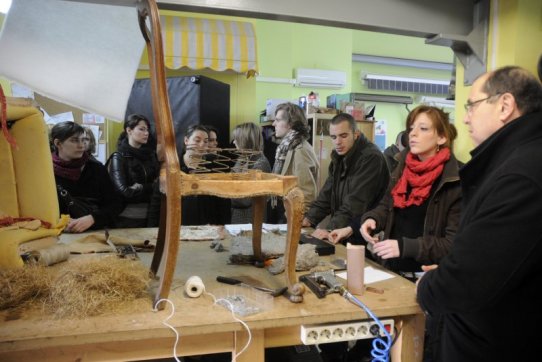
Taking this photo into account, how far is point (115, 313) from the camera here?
98cm

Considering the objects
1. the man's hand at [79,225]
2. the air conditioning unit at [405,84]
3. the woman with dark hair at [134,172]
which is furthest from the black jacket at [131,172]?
the air conditioning unit at [405,84]

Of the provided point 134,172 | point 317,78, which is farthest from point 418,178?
point 317,78

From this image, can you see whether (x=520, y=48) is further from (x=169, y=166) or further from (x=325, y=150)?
(x=325, y=150)

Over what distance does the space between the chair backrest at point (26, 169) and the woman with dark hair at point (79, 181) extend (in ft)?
2.04

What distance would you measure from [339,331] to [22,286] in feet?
2.74

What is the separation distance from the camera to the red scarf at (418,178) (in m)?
1.53

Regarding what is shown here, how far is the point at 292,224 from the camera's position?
1140 millimetres

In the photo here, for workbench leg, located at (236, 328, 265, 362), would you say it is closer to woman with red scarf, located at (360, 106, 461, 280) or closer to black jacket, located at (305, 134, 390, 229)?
woman with red scarf, located at (360, 106, 461, 280)

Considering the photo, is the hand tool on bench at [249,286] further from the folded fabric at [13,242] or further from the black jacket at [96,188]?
the black jacket at [96,188]

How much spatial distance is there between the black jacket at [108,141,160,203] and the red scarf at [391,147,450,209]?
1674 mm

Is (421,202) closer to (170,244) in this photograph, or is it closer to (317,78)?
(170,244)

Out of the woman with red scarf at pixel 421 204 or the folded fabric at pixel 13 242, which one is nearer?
the folded fabric at pixel 13 242

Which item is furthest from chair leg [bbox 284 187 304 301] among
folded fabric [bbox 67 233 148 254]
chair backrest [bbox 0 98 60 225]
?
chair backrest [bbox 0 98 60 225]

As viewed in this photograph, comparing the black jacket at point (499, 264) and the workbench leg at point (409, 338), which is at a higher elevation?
the black jacket at point (499, 264)
